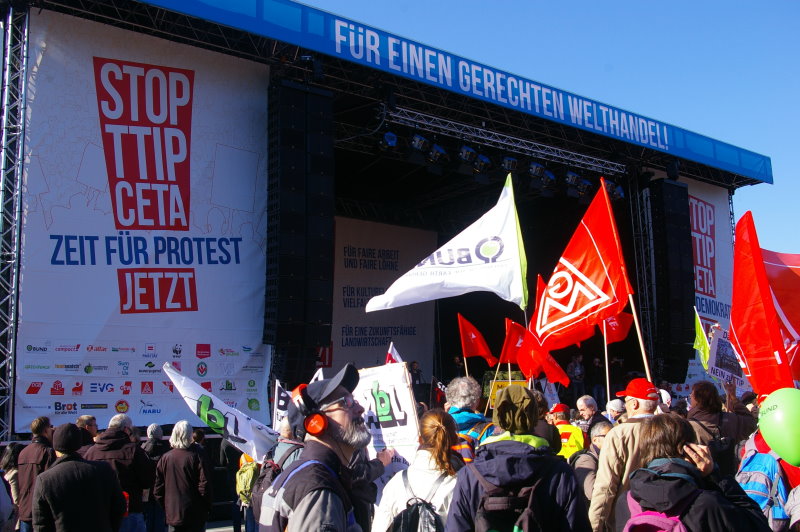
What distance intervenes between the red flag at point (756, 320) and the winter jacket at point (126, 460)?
14.8ft

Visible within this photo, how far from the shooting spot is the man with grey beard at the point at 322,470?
2.27 m

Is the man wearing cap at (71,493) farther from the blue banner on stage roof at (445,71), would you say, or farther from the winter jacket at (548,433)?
the blue banner on stage roof at (445,71)

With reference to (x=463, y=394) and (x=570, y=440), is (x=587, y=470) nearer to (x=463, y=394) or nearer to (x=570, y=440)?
(x=463, y=394)

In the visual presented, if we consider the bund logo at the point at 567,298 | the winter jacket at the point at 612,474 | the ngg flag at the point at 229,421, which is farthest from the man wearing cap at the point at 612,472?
the bund logo at the point at 567,298

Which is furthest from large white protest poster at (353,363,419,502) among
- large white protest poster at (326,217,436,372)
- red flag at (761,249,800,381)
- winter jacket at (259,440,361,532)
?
large white protest poster at (326,217,436,372)

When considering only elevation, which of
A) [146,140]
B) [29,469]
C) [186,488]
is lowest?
[186,488]

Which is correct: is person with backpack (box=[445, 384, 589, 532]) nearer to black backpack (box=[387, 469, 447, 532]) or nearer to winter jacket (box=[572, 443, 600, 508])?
black backpack (box=[387, 469, 447, 532])

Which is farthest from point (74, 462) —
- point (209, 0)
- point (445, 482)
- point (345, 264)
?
point (345, 264)

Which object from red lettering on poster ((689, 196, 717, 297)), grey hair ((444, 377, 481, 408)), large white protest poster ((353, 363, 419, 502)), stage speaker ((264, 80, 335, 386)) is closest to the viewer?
grey hair ((444, 377, 481, 408))

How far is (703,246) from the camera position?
17719 mm

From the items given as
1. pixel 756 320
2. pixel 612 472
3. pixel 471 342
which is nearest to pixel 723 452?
pixel 756 320

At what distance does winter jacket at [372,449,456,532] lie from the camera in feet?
10.4

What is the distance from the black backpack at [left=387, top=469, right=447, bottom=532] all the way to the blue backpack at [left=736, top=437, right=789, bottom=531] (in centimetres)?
134

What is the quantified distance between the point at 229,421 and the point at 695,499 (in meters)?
3.79
